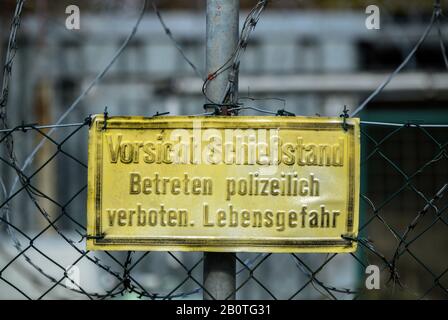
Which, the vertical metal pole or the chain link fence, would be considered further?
the chain link fence

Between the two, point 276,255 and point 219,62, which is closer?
point 219,62

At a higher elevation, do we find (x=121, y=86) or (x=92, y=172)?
(x=121, y=86)

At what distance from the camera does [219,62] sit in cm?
171

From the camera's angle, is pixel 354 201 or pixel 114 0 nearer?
pixel 354 201

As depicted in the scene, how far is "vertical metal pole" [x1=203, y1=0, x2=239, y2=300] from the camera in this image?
170cm

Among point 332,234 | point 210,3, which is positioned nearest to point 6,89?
point 210,3

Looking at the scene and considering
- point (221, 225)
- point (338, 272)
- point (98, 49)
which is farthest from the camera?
point (98, 49)

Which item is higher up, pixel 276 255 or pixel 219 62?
pixel 219 62

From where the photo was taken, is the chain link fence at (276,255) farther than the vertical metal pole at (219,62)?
Yes

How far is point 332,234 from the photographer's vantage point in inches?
66.8

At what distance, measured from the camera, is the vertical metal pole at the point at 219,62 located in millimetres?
1700

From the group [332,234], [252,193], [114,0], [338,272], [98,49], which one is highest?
[114,0]

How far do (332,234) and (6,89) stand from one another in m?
0.99
